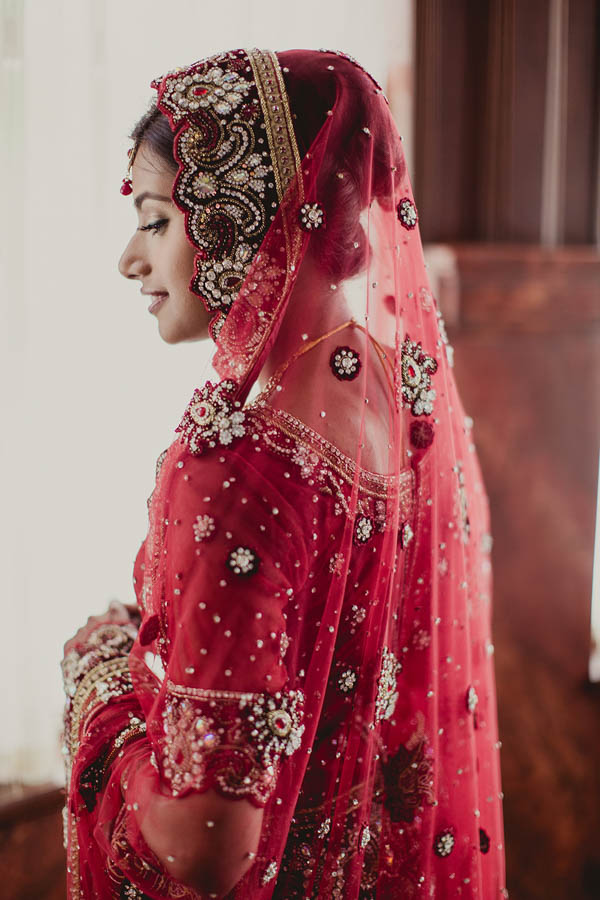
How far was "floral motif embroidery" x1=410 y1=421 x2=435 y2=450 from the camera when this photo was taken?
2.98ft

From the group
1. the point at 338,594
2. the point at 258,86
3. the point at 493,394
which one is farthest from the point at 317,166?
the point at 493,394

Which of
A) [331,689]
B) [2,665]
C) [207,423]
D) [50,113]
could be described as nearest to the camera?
[207,423]

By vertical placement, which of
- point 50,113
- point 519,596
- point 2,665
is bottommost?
point 519,596

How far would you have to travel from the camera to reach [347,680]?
2.87 feet

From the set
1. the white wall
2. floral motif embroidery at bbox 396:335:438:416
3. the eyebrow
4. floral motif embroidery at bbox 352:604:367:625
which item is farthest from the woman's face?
the white wall

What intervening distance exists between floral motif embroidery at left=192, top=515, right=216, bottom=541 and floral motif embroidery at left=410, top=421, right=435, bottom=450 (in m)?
0.30

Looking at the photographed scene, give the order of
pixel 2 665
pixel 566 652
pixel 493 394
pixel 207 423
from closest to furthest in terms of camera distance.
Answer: pixel 207 423 → pixel 2 665 → pixel 493 394 → pixel 566 652

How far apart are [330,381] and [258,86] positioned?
0.32m

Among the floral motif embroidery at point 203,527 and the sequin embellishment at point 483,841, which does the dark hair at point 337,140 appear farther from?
the sequin embellishment at point 483,841

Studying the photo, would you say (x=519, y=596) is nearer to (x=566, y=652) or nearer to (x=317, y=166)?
(x=566, y=652)

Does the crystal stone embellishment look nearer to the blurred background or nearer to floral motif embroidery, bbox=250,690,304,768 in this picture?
floral motif embroidery, bbox=250,690,304,768

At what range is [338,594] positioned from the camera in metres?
0.81

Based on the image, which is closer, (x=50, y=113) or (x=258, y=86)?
(x=258, y=86)

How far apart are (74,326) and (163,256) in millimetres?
579
